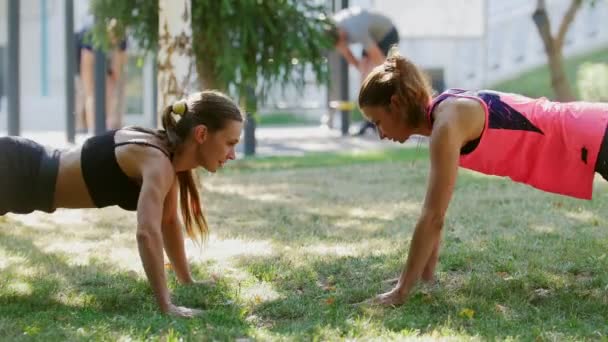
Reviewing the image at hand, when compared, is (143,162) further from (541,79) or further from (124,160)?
(541,79)

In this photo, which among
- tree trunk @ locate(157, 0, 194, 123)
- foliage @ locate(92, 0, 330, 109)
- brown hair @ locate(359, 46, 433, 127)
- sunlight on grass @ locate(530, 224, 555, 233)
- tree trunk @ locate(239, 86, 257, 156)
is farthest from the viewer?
tree trunk @ locate(239, 86, 257, 156)

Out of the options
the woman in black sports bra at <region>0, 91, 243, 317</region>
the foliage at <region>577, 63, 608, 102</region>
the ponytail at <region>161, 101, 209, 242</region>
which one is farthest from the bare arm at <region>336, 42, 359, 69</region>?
the woman in black sports bra at <region>0, 91, 243, 317</region>

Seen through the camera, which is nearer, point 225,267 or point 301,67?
point 225,267

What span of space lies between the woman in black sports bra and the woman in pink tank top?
58 cm

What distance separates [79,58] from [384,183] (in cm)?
684

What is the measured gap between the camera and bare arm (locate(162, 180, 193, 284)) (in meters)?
3.97

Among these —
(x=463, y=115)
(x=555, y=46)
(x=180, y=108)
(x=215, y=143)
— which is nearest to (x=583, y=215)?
(x=463, y=115)

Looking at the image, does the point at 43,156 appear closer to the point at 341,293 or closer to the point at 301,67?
the point at 341,293

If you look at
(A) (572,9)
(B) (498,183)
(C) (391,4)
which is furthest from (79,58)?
(C) (391,4)

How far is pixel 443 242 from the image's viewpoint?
193 inches

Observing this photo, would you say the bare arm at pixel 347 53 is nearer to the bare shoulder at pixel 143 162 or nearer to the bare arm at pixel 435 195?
the bare shoulder at pixel 143 162

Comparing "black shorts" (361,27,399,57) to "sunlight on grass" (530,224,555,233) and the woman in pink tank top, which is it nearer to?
"sunlight on grass" (530,224,555,233)

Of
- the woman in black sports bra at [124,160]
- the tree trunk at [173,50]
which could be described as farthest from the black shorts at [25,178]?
the tree trunk at [173,50]

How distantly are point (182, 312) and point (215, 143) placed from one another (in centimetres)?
66
